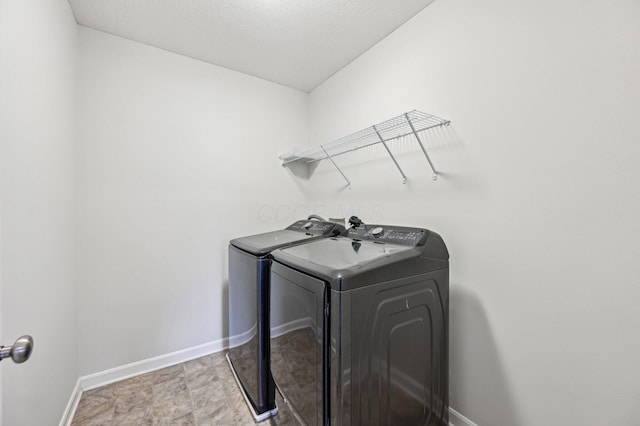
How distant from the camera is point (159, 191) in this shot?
2096 mm

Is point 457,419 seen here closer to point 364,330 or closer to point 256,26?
point 364,330

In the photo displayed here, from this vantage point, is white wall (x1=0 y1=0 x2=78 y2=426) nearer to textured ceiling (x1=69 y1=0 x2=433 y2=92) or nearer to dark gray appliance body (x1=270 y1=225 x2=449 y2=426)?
textured ceiling (x1=69 y1=0 x2=433 y2=92)

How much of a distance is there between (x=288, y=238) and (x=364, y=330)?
0.96 meters

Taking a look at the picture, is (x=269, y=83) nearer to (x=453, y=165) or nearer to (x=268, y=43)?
(x=268, y=43)

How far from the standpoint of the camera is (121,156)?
1.96 metres

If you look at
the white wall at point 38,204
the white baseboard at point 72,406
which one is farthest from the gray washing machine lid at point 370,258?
the white baseboard at point 72,406

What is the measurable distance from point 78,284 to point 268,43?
7.36 feet

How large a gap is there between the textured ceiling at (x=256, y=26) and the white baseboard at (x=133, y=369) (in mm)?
2490

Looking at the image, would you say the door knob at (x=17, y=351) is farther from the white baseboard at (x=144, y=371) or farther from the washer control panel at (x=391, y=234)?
the washer control panel at (x=391, y=234)

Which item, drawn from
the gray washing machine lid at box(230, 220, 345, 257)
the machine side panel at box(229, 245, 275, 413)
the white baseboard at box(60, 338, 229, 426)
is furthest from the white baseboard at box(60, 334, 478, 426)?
the gray washing machine lid at box(230, 220, 345, 257)

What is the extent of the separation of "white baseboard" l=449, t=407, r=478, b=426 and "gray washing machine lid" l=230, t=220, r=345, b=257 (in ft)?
4.10

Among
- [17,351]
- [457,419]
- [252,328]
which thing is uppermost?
[17,351]

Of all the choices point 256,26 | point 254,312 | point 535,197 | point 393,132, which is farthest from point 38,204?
point 535,197

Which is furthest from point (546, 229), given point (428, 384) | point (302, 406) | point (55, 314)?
point (55, 314)
